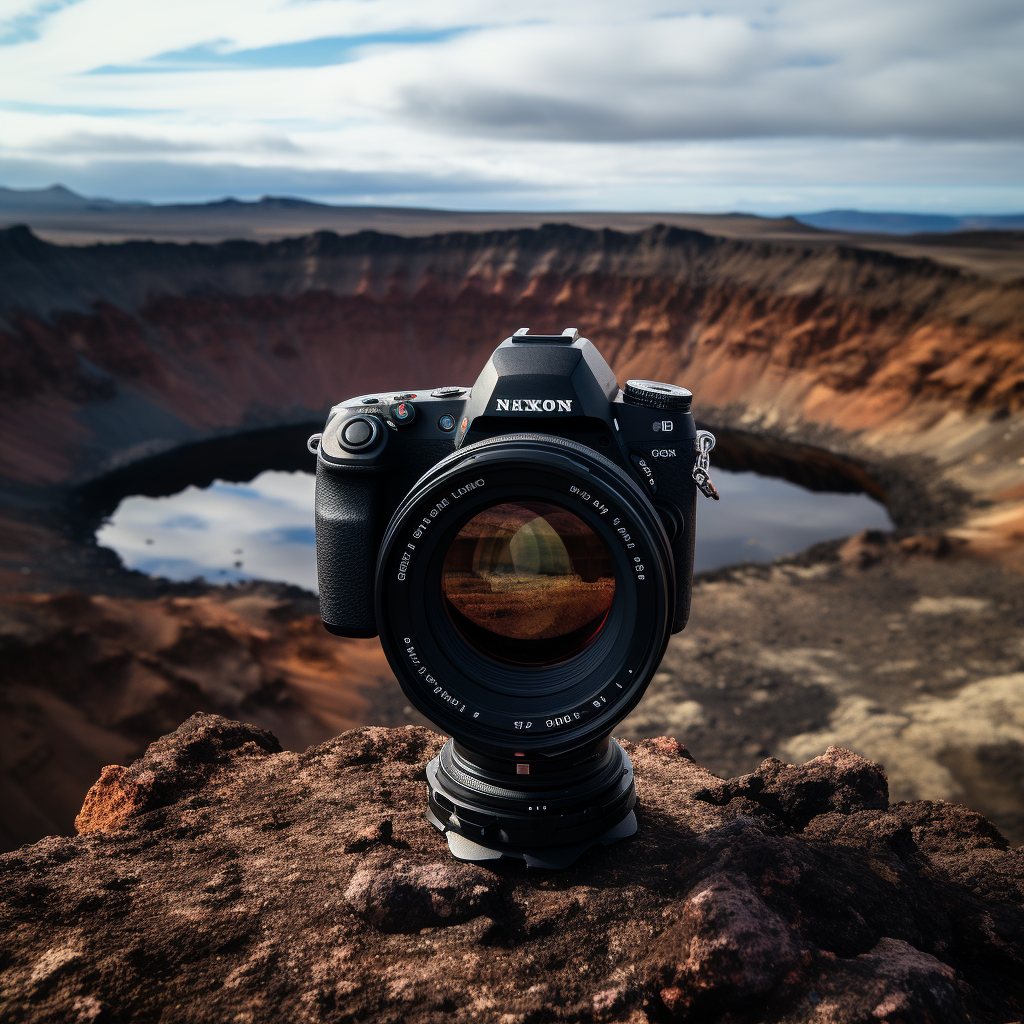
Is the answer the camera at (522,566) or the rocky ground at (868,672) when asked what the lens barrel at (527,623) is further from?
the rocky ground at (868,672)

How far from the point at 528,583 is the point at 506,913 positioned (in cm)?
78

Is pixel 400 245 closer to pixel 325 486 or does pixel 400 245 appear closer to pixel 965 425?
pixel 965 425

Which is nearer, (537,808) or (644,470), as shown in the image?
(537,808)

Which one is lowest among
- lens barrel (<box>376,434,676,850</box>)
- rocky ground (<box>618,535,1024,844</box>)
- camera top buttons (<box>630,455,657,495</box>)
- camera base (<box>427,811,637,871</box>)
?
rocky ground (<box>618,535,1024,844</box>)

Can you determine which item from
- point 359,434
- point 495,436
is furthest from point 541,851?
point 359,434

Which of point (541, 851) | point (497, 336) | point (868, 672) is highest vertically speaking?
point (541, 851)

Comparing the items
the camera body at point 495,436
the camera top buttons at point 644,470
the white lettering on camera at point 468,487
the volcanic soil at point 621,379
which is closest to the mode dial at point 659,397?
the camera body at point 495,436

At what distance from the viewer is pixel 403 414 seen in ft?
7.20

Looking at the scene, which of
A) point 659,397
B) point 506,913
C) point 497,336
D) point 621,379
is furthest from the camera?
point 497,336

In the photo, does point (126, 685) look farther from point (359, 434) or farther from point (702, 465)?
point (702, 465)

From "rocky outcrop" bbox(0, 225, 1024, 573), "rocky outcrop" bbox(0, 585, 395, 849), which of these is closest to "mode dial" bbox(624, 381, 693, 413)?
"rocky outcrop" bbox(0, 585, 395, 849)

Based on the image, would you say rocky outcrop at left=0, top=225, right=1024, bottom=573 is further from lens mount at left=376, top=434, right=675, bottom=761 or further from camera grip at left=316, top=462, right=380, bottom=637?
camera grip at left=316, top=462, right=380, bottom=637

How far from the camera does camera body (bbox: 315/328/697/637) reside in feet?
6.56

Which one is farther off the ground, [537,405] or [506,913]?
[537,405]
